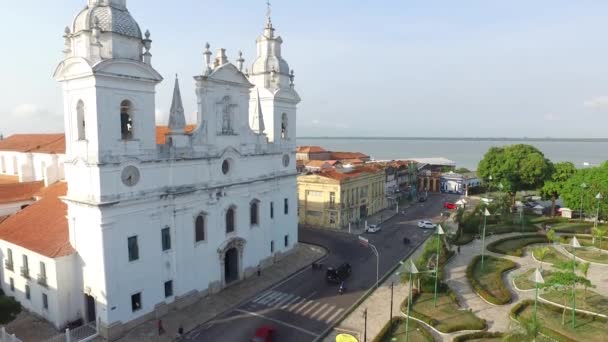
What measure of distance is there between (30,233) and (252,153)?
1826 centimetres

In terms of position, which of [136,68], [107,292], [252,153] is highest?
[136,68]

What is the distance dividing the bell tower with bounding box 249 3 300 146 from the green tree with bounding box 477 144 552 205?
4153 cm

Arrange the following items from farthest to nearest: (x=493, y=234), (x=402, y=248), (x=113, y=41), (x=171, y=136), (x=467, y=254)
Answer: (x=493, y=234) < (x=402, y=248) < (x=467, y=254) < (x=171, y=136) < (x=113, y=41)

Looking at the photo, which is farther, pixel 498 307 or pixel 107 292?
pixel 498 307

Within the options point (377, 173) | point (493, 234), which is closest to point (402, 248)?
point (493, 234)

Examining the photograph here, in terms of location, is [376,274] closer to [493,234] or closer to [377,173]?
[493,234]

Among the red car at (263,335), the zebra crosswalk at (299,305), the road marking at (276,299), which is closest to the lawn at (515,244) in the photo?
the zebra crosswalk at (299,305)

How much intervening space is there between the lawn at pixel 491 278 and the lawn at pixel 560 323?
1592 millimetres

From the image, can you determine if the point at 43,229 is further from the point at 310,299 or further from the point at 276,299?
the point at 310,299

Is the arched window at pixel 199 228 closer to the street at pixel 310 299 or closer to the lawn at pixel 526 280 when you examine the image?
the street at pixel 310 299

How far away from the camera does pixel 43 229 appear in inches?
1205

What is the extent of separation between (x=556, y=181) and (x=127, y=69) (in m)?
62.2

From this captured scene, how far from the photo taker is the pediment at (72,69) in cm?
2489

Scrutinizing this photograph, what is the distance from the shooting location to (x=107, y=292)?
26.1m
